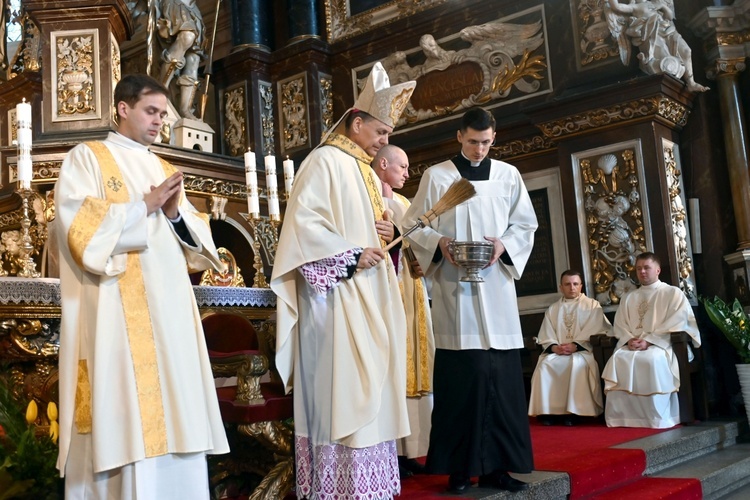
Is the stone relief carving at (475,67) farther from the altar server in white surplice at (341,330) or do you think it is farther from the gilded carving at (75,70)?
the altar server in white surplice at (341,330)

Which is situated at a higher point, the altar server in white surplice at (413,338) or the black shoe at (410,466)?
the altar server in white surplice at (413,338)

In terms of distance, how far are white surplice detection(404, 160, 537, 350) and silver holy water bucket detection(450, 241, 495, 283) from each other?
0.19m

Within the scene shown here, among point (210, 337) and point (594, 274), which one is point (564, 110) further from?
point (210, 337)

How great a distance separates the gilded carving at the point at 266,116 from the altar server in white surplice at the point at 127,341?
22.2 feet

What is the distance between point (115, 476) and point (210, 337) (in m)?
2.14

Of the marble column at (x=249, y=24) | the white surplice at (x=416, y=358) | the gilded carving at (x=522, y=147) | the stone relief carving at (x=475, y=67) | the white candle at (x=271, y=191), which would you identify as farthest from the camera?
the marble column at (x=249, y=24)

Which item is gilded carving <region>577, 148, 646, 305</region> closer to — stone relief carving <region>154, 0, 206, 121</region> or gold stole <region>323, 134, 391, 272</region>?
gold stole <region>323, 134, 391, 272</region>

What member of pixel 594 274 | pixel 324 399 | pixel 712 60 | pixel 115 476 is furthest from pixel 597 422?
pixel 115 476

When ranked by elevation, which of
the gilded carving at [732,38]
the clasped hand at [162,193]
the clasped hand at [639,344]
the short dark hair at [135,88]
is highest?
the gilded carving at [732,38]

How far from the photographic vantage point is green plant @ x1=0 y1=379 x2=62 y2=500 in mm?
3189

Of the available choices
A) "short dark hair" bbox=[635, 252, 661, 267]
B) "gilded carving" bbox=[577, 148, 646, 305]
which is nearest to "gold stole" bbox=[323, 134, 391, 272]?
"short dark hair" bbox=[635, 252, 661, 267]

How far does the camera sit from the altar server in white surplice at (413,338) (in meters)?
4.41

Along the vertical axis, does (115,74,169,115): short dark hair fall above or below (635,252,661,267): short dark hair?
above

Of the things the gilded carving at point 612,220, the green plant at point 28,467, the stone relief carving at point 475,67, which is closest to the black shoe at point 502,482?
the green plant at point 28,467
